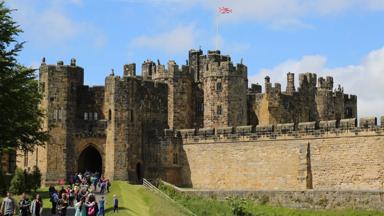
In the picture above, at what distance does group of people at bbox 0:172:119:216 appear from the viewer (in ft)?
95.9

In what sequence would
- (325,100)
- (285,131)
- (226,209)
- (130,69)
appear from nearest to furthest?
(226,209)
(285,131)
(130,69)
(325,100)

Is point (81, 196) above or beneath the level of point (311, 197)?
above

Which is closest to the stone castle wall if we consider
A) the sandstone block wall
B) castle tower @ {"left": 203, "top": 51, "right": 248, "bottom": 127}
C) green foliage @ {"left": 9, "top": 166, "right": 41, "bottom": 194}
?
the sandstone block wall

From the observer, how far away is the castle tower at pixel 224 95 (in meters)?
60.1

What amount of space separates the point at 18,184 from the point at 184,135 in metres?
16.0

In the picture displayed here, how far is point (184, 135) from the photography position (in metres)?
59.3

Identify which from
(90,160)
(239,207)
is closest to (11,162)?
(90,160)

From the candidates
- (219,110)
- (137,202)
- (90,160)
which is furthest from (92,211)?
(219,110)

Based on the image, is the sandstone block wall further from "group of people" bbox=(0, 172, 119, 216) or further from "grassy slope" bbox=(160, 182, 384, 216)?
"group of people" bbox=(0, 172, 119, 216)

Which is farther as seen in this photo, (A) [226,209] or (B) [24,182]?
(A) [226,209]

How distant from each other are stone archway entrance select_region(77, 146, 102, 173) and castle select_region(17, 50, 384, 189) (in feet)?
0.26

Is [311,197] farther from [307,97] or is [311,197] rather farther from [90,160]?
[307,97]

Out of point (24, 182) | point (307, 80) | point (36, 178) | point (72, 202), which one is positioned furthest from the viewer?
point (307, 80)

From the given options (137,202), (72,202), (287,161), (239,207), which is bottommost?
(239,207)
